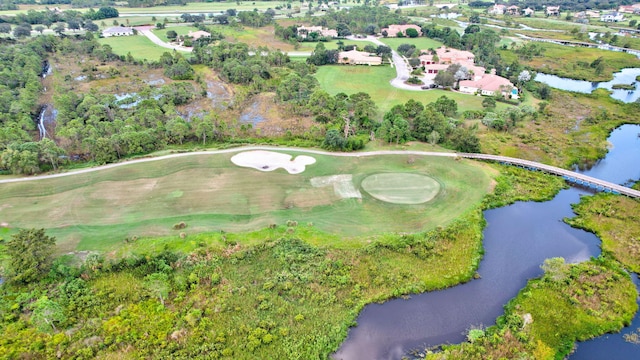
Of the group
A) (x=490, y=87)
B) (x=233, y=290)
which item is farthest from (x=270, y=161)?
(x=490, y=87)

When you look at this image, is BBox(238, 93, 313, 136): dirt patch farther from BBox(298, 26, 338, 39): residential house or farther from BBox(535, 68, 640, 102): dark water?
BBox(535, 68, 640, 102): dark water

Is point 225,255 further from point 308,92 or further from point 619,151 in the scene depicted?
point 619,151

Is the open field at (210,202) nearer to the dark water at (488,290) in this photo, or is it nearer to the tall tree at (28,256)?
the tall tree at (28,256)

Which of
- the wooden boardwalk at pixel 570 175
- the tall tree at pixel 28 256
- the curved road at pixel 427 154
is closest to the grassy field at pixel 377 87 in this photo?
the curved road at pixel 427 154

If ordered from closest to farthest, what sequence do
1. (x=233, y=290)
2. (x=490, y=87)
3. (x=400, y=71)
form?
1. (x=233, y=290)
2. (x=490, y=87)
3. (x=400, y=71)

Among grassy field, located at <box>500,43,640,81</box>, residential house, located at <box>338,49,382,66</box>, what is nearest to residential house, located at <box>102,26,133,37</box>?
residential house, located at <box>338,49,382,66</box>

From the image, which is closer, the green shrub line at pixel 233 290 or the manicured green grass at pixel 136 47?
the green shrub line at pixel 233 290

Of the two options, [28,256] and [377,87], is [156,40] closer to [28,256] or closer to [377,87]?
[377,87]
